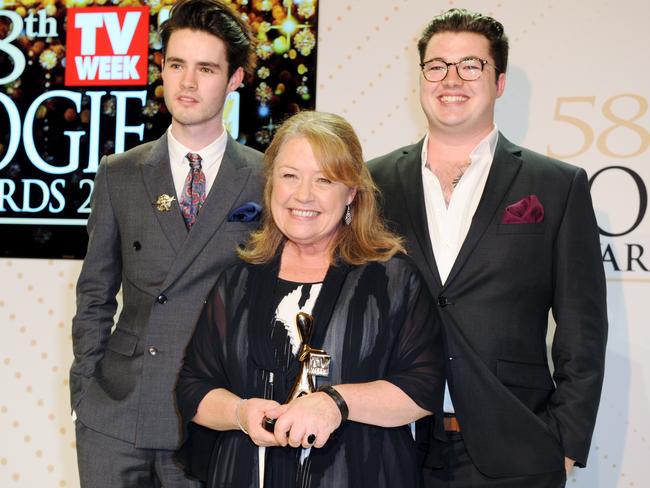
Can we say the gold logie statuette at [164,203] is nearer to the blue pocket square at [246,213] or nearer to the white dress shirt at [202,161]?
the white dress shirt at [202,161]

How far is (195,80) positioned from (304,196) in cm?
86

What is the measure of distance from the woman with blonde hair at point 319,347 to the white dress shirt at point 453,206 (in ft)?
1.37

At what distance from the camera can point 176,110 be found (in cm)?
275

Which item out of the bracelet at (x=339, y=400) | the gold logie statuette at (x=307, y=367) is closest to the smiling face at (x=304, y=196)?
the gold logie statuette at (x=307, y=367)

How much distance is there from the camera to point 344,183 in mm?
2098

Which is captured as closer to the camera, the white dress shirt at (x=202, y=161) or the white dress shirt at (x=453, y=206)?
→ the white dress shirt at (x=453, y=206)

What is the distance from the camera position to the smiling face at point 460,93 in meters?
2.61

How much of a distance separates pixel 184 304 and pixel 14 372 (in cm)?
202

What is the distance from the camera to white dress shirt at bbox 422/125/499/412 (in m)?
2.53

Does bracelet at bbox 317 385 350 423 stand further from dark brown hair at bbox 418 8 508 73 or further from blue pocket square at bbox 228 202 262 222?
dark brown hair at bbox 418 8 508 73

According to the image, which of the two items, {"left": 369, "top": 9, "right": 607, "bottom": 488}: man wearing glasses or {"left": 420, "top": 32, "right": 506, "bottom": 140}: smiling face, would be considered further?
{"left": 420, "top": 32, "right": 506, "bottom": 140}: smiling face

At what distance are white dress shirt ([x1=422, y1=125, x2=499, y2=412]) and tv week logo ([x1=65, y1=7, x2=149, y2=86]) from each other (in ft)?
6.52

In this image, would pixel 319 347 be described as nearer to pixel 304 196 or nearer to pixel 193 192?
pixel 304 196

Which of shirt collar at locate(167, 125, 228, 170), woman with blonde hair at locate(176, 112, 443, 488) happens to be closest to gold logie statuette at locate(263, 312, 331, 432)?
woman with blonde hair at locate(176, 112, 443, 488)
